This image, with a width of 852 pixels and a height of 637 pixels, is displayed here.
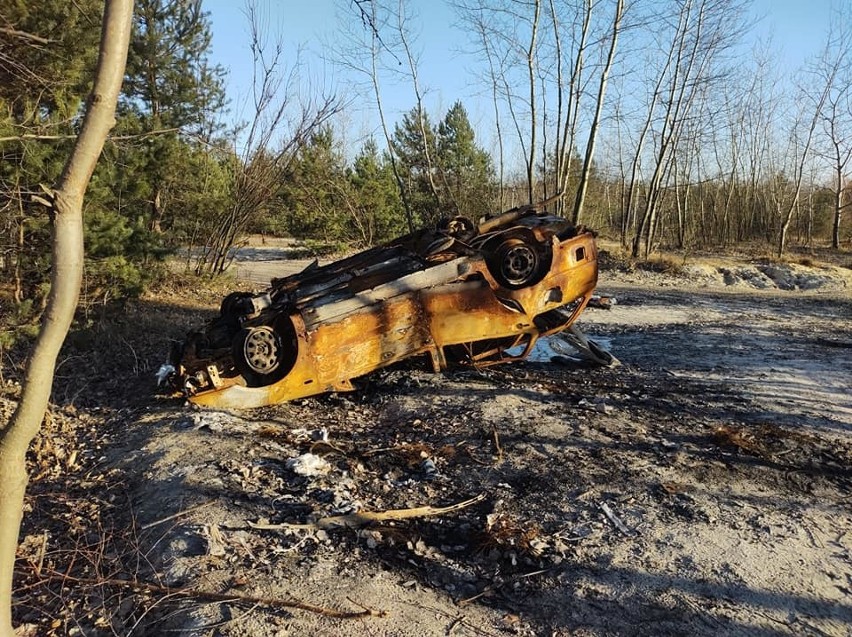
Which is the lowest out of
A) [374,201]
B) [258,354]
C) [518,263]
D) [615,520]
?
[615,520]

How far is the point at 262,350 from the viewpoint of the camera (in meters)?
5.18

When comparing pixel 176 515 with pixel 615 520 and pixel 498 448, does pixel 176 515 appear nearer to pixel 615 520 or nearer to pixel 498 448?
pixel 498 448

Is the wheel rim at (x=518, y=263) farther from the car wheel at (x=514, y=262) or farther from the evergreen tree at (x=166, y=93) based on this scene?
the evergreen tree at (x=166, y=93)

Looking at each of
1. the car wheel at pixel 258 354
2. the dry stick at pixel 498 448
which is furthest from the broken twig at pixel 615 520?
the car wheel at pixel 258 354

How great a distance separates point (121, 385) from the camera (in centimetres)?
655

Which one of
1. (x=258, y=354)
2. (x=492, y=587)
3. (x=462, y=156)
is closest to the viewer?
(x=492, y=587)

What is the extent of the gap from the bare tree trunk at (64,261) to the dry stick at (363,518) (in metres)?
1.63

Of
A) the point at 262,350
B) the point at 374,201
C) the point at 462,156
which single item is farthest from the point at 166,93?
the point at 462,156

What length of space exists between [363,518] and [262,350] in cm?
228

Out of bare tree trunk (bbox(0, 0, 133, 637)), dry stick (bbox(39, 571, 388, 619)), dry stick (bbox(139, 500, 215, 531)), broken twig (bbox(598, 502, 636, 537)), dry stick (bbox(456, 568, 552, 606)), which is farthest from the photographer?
dry stick (bbox(139, 500, 215, 531))

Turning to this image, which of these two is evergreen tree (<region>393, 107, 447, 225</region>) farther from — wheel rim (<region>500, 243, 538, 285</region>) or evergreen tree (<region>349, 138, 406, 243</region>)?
wheel rim (<region>500, 243, 538, 285</region>)

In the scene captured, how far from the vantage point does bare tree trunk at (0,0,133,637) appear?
5.42 ft

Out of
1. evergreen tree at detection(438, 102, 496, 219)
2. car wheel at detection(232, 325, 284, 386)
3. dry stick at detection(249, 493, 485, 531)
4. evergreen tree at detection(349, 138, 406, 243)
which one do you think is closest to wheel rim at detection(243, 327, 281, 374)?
car wheel at detection(232, 325, 284, 386)

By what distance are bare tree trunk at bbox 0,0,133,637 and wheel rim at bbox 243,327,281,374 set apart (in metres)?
3.23
